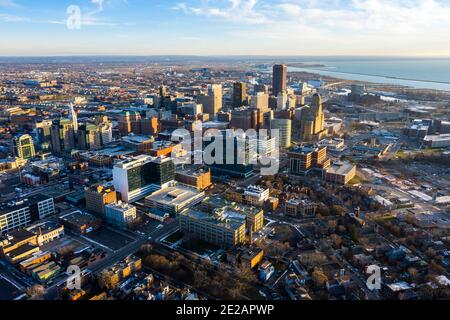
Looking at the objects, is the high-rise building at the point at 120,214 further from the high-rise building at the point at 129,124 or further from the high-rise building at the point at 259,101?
the high-rise building at the point at 259,101

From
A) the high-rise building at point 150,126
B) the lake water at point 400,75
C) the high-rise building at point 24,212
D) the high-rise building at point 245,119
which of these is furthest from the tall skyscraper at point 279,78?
the lake water at point 400,75

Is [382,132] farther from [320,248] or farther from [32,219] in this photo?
[32,219]

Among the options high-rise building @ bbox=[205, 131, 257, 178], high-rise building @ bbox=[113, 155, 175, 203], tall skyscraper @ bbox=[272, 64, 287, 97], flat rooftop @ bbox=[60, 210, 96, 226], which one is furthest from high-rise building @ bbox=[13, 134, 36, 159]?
tall skyscraper @ bbox=[272, 64, 287, 97]

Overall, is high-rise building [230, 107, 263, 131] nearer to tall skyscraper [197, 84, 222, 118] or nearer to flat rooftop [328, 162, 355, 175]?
tall skyscraper [197, 84, 222, 118]

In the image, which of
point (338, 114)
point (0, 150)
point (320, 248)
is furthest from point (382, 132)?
point (0, 150)

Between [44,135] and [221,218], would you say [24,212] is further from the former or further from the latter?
[44,135]

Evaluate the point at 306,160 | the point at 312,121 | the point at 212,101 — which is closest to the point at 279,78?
the point at 212,101

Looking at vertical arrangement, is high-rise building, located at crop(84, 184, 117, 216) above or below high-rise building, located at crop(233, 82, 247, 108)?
below
